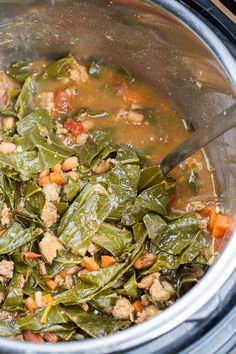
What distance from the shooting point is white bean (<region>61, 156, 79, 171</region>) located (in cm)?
307

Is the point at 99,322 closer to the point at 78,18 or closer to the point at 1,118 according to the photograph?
the point at 1,118

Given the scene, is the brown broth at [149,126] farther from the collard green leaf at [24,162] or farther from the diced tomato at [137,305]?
the diced tomato at [137,305]

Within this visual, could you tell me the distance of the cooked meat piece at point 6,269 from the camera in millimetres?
2844

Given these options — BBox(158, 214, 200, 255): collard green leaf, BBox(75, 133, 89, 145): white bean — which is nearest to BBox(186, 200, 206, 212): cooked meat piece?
BBox(158, 214, 200, 255): collard green leaf

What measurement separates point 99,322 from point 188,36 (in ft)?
4.50

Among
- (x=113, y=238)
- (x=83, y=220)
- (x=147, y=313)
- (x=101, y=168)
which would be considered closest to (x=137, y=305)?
(x=147, y=313)

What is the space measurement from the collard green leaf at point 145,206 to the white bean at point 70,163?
14.2 inches

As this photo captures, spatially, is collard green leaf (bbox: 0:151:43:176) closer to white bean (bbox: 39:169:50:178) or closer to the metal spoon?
white bean (bbox: 39:169:50:178)

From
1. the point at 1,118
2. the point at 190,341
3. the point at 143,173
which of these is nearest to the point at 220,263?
the point at 190,341

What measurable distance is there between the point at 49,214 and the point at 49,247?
17 centimetres

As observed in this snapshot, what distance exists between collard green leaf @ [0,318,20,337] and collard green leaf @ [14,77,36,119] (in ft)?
3.57

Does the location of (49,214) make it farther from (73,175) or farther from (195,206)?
(195,206)

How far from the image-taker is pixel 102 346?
7.08 feet

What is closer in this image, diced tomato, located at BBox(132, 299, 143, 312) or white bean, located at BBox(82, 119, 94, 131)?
diced tomato, located at BBox(132, 299, 143, 312)
